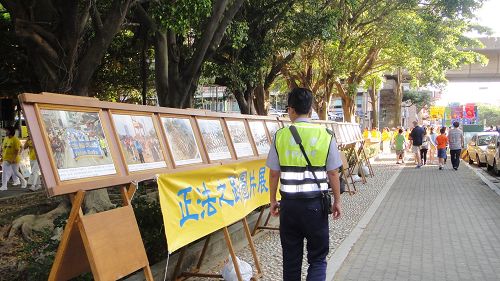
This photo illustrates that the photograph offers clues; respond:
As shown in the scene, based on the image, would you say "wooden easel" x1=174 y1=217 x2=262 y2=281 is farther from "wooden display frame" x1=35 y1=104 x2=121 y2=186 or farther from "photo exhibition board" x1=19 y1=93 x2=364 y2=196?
"wooden display frame" x1=35 y1=104 x2=121 y2=186

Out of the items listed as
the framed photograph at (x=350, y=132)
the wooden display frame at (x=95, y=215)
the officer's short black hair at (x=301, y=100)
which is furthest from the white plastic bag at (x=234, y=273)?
the framed photograph at (x=350, y=132)

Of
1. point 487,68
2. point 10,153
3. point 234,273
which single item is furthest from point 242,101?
point 487,68

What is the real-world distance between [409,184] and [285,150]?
1131 centimetres

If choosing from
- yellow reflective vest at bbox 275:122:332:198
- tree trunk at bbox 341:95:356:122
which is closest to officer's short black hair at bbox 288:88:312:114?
yellow reflective vest at bbox 275:122:332:198

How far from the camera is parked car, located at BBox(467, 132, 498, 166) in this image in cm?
2152

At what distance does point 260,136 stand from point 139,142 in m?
3.26

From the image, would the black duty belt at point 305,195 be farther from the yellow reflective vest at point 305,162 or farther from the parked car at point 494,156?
the parked car at point 494,156

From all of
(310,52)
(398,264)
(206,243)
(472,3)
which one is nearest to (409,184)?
(472,3)

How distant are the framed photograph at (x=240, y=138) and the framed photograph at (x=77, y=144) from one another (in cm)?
258

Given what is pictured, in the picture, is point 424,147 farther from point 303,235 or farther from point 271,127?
point 303,235

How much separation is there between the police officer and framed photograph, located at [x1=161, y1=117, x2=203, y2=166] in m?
1.11

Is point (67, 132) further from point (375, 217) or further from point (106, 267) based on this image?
point (375, 217)

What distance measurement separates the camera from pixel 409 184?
1441 cm

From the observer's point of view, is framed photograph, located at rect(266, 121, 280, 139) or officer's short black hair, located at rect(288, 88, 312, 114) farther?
framed photograph, located at rect(266, 121, 280, 139)
